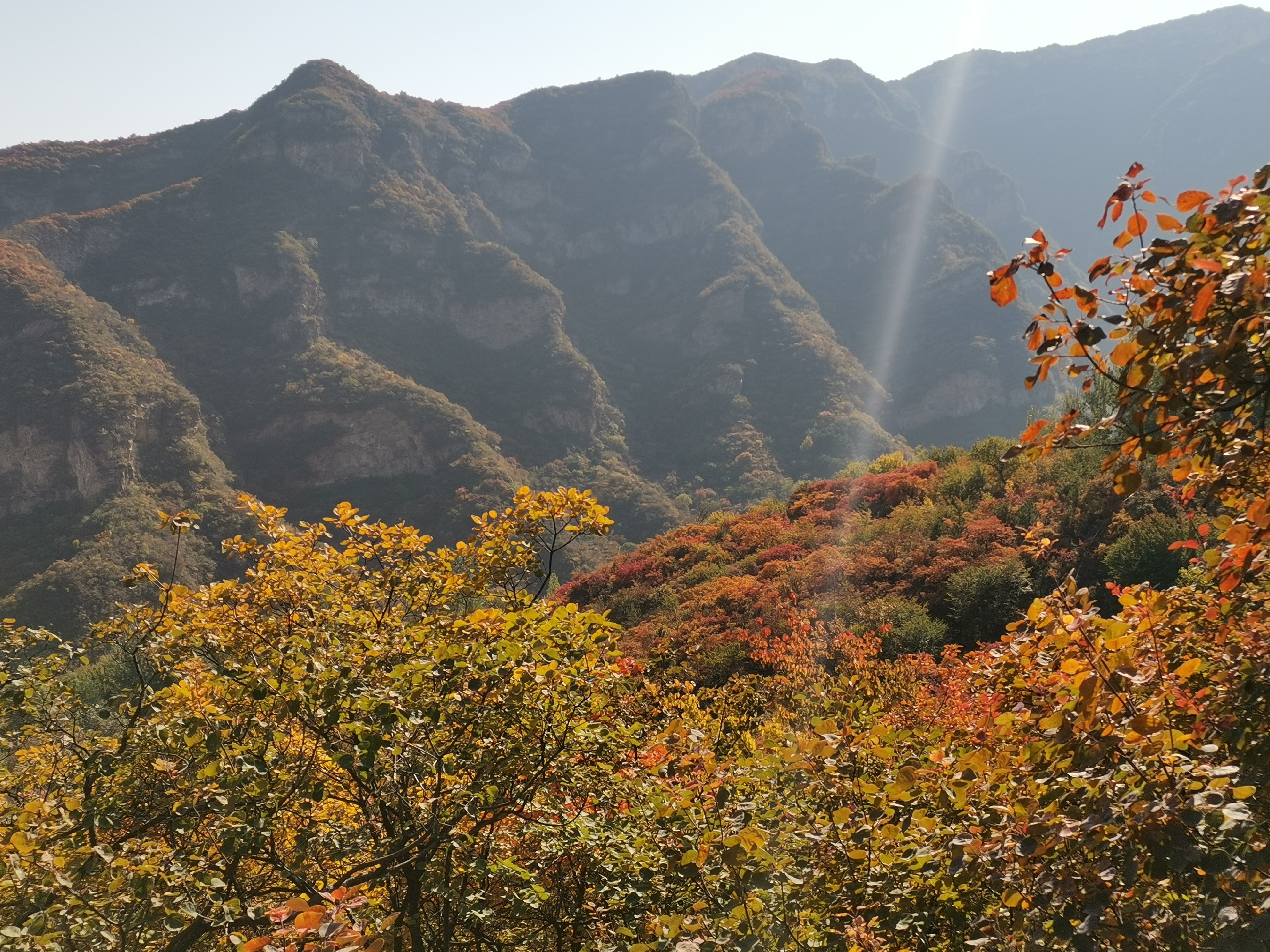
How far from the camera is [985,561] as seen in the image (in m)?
16.5

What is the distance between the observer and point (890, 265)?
146875 mm

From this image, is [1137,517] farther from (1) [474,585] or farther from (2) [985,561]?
(1) [474,585]

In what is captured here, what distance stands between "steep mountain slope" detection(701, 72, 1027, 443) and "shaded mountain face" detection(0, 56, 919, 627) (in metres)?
10.4

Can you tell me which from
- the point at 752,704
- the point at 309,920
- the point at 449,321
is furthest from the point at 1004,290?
the point at 449,321

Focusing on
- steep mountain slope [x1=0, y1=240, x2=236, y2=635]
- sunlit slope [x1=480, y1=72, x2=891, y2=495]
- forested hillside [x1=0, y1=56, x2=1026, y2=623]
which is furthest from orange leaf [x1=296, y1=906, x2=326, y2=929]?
sunlit slope [x1=480, y1=72, x2=891, y2=495]

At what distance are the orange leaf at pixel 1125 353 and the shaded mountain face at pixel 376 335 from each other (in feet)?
201

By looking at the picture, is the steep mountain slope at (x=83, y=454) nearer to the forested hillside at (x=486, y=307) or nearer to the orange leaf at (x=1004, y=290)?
the forested hillside at (x=486, y=307)

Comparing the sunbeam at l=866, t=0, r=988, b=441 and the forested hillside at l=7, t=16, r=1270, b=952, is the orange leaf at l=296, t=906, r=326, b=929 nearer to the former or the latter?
the forested hillside at l=7, t=16, r=1270, b=952

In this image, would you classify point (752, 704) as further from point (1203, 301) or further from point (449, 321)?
point (449, 321)

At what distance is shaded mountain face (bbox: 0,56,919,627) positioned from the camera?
241 ft

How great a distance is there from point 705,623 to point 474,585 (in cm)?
1422

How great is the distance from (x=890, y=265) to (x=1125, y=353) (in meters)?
159

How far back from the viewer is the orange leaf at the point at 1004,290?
1.84 m

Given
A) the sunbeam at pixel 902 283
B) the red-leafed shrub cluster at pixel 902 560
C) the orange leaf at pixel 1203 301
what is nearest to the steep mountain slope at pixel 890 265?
the sunbeam at pixel 902 283
